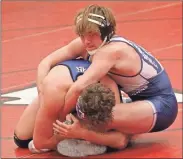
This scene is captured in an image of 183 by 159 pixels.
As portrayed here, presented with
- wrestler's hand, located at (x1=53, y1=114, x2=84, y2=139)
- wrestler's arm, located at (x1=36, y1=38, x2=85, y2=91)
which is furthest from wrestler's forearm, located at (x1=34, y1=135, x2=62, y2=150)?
wrestler's arm, located at (x1=36, y1=38, x2=85, y2=91)

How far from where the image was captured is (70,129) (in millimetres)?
4289

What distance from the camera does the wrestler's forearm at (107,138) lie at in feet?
14.2

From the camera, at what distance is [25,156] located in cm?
447

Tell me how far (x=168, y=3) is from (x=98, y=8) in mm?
5735

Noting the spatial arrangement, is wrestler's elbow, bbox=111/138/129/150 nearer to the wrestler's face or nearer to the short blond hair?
the wrestler's face

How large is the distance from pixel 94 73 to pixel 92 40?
0.23 m

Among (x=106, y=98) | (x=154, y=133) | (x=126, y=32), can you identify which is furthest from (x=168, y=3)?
(x=106, y=98)

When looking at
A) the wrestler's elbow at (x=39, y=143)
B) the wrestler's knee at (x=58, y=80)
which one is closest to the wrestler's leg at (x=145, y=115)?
the wrestler's knee at (x=58, y=80)

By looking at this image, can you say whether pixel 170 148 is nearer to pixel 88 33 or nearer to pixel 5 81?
pixel 88 33

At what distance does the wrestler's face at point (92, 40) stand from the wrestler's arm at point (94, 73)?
0.28 feet

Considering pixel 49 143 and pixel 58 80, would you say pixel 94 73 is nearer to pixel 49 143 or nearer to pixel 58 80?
pixel 58 80

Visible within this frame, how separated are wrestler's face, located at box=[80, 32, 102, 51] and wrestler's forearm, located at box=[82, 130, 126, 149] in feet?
1.73

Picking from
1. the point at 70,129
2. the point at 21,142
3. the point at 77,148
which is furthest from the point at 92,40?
the point at 21,142

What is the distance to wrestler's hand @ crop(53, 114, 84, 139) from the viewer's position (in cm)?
428
